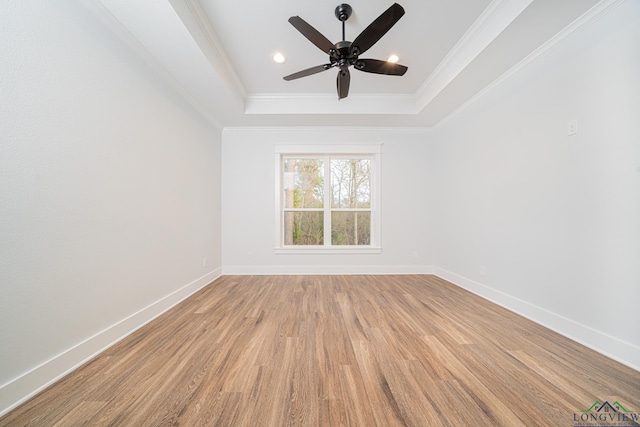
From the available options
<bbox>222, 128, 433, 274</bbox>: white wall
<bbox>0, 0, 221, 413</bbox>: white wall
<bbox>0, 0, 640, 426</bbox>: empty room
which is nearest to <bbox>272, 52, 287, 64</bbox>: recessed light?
<bbox>0, 0, 640, 426</bbox>: empty room

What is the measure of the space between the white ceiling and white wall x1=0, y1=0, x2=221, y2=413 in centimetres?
38

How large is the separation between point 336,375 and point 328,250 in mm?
2578

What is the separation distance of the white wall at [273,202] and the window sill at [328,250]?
0.07m

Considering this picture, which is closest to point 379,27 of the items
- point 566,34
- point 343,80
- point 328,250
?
point 343,80

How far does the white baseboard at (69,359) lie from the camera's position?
1.15m

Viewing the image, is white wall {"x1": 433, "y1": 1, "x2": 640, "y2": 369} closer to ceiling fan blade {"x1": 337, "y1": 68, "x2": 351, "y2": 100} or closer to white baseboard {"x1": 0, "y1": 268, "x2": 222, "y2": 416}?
ceiling fan blade {"x1": 337, "y1": 68, "x2": 351, "y2": 100}

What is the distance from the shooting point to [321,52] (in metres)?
2.41

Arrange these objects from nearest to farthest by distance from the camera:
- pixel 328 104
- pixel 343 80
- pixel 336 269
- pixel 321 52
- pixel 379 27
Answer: pixel 379 27 < pixel 343 80 < pixel 321 52 < pixel 328 104 < pixel 336 269

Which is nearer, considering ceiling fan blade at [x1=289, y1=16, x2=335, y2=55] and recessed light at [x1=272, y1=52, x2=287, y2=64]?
ceiling fan blade at [x1=289, y1=16, x2=335, y2=55]

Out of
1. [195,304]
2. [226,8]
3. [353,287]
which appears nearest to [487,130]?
[353,287]

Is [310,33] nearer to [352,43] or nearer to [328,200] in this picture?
[352,43]

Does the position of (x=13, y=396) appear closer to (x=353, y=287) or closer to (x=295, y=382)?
(x=295, y=382)

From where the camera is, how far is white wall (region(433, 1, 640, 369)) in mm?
1532

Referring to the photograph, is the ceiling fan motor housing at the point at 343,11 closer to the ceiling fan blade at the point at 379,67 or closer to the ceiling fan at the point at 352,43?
the ceiling fan at the point at 352,43
